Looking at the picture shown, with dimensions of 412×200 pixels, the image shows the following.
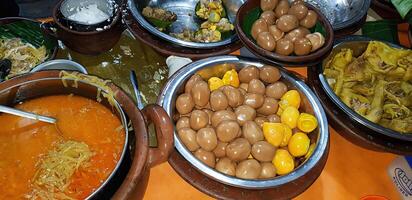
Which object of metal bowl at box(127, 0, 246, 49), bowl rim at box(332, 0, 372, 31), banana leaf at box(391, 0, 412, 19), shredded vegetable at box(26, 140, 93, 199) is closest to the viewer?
shredded vegetable at box(26, 140, 93, 199)

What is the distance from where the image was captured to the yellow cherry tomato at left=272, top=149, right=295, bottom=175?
1238 mm

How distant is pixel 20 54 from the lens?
152 centimetres

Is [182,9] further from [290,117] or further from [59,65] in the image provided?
[290,117]

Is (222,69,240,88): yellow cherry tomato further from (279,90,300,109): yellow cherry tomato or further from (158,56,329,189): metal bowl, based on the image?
(279,90,300,109): yellow cherry tomato

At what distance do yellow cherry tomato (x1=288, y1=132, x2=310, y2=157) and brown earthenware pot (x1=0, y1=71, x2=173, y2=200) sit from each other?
1.87 ft

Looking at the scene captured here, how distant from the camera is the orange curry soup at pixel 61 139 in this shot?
0.84 m

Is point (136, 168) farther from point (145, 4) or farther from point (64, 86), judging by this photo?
point (145, 4)

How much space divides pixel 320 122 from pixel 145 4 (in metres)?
1.18

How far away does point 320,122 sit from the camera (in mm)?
1342

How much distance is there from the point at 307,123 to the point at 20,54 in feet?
4.14

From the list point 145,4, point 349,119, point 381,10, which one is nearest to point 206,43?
point 145,4

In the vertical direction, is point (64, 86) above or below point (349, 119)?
above

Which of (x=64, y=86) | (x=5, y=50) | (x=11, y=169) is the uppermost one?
(x=64, y=86)

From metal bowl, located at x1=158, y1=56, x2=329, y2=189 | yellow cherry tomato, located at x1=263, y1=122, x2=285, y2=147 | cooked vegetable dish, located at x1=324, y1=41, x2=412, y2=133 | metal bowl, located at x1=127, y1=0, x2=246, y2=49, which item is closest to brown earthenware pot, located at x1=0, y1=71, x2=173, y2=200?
metal bowl, located at x1=158, y1=56, x2=329, y2=189
